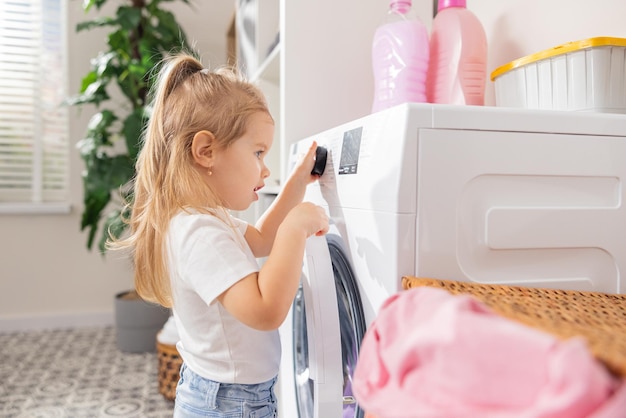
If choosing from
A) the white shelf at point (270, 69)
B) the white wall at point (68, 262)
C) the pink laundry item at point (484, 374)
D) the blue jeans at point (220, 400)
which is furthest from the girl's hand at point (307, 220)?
the white wall at point (68, 262)

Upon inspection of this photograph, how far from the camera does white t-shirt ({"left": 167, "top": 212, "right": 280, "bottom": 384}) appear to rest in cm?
76

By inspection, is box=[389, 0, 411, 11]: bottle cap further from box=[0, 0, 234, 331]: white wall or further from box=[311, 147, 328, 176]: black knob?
box=[0, 0, 234, 331]: white wall

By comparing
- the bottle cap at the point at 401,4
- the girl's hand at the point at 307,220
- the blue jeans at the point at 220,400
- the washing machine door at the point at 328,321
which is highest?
the bottle cap at the point at 401,4

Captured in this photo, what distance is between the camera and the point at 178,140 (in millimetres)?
861

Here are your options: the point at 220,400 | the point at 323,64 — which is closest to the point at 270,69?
the point at 323,64

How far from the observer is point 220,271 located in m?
0.74

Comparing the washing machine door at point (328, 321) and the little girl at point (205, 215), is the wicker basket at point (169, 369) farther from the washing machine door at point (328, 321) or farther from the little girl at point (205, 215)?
the washing machine door at point (328, 321)

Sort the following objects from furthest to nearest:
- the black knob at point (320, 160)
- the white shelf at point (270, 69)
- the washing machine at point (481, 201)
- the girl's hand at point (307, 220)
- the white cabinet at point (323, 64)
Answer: the white shelf at point (270, 69) < the white cabinet at point (323, 64) < the black knob at point (320, 160) < the girl's hand at point (307, 220) < the washing machine at point (481, 201)

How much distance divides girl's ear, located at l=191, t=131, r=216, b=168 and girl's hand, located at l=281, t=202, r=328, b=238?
17 cm

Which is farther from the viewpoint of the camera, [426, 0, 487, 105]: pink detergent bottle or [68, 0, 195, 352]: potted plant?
[68, 0, 195, 352]: potted plant

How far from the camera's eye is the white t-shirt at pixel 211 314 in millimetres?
758

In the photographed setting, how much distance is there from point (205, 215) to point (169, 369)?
3.97 feet

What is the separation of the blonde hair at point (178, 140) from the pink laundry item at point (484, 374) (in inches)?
20.1

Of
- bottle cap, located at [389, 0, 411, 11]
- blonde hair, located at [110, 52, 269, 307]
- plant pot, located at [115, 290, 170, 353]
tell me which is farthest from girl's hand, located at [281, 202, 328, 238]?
plant pot, located at [115, 290, 170, 353]
